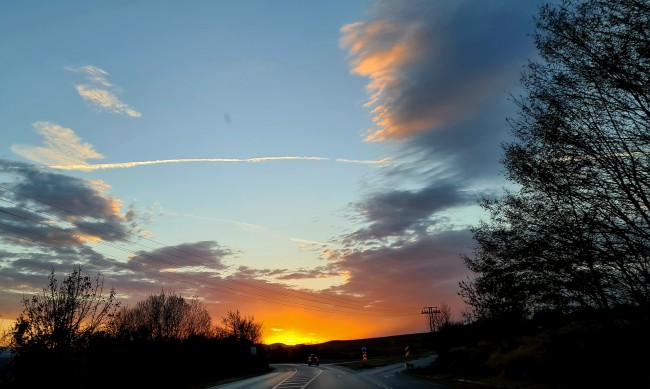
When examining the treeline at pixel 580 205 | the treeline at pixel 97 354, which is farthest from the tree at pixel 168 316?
the treeline at pixel 580 205

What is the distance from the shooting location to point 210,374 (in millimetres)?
56906

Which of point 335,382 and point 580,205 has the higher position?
point 580,205

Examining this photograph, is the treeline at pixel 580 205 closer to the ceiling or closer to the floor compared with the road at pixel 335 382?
closer to the ceiling

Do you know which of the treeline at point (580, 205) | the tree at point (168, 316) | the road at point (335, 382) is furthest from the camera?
the tree at point (168, 316)

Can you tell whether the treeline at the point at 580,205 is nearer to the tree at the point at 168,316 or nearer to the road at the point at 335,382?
the road at the point at 335,382

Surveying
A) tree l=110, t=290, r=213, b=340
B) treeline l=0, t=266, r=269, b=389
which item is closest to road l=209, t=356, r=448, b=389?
treeline l=0, t=266, r=269, b=389

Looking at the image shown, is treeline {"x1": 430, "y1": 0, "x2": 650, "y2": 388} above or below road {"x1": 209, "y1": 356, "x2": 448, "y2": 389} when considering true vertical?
above

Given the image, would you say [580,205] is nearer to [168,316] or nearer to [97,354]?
[97,354]

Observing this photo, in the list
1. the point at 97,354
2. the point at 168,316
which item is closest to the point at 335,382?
the point at 97,354

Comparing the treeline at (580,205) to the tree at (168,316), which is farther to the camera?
the tree at (168,316)

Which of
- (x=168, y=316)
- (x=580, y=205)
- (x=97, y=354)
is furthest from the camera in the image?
(x=168, y=316)

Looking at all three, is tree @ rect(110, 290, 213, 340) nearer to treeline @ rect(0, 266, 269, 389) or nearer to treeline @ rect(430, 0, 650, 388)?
treeline @ rect(0, 266, 269, 389)

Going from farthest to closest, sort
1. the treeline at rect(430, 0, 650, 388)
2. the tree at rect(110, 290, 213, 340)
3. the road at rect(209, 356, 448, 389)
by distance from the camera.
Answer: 1. the tree at rect(110, 290, 213, 340)
2. the road at rect(209, 356, 448, 389)
3. the treeline at rect(430, 0, 650, 388)

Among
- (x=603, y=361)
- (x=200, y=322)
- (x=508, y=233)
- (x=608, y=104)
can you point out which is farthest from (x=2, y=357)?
(x=200, y=322)
